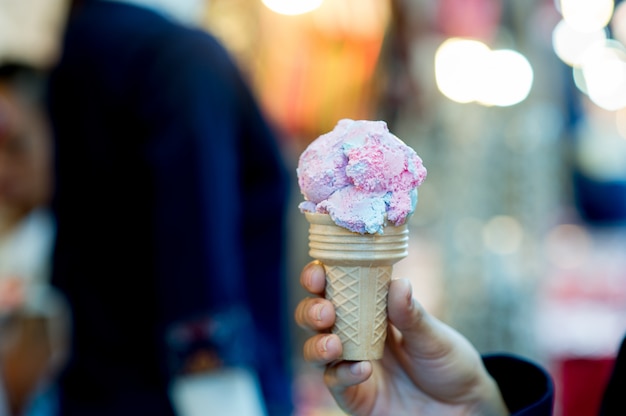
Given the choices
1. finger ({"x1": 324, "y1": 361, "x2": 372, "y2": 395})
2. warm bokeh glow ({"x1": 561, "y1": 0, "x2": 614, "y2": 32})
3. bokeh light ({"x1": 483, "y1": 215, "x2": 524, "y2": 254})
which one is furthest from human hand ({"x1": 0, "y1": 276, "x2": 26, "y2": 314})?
warm bokeh glow ({"x1": 561, "y1": 0, "x2": 614, "y2": 32})

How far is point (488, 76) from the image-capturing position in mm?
3521

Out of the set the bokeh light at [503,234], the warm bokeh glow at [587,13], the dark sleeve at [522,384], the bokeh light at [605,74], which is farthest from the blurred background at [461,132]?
the dark sleeve at [522,384]

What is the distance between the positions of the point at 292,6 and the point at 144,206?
243cm

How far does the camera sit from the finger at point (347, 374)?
116 centimetres

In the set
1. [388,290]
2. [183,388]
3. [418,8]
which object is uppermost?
[418,8]

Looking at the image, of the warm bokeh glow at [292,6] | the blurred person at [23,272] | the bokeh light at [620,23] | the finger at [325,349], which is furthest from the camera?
the bokeh light at [620,23]

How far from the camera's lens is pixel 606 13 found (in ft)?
21.0

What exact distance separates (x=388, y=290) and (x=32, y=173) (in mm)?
2260

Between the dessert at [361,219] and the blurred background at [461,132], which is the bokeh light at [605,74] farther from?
the dessert at [361,219]

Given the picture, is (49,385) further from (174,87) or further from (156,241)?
(174,87)

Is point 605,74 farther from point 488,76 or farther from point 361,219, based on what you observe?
point 361,219

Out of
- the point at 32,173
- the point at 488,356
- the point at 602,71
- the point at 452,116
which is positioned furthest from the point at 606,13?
the point at 488,356

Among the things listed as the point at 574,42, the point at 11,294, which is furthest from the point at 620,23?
the point at 11,294

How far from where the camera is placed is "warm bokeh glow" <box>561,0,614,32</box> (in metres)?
5.96
